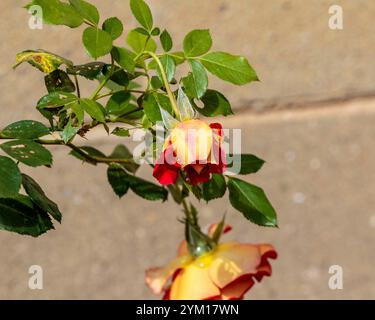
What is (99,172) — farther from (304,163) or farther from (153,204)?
(304,163)

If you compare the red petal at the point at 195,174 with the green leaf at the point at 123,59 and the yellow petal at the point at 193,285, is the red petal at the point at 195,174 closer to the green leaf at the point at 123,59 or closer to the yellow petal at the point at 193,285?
the green leaf at the point at 123,59

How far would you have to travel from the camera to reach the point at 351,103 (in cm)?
118

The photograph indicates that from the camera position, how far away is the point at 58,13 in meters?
0.50

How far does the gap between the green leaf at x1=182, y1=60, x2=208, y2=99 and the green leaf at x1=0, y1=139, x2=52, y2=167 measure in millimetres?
100

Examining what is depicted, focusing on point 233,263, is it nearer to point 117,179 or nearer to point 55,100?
point 117,179

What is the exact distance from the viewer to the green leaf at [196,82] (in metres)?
0.51

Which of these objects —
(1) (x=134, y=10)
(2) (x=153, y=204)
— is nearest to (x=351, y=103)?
(2) (x=153, y=204)

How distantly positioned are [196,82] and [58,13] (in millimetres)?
98

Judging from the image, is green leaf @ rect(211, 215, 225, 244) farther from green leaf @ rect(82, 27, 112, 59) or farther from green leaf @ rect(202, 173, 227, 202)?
green leaf @ rect(82, 27, 112, 59)

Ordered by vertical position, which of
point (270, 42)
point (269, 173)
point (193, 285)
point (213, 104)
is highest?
point (270, 42)

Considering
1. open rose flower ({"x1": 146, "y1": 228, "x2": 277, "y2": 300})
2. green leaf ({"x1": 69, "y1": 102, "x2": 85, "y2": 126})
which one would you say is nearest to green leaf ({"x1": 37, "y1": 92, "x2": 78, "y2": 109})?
green leaf ({"x1": 69, "y1": 102, "x2": 85, "y2": 126})

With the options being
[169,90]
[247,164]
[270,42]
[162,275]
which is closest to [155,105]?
[169,90]

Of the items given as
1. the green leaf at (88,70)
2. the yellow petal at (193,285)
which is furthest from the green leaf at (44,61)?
the yellow petal at (193,285)
